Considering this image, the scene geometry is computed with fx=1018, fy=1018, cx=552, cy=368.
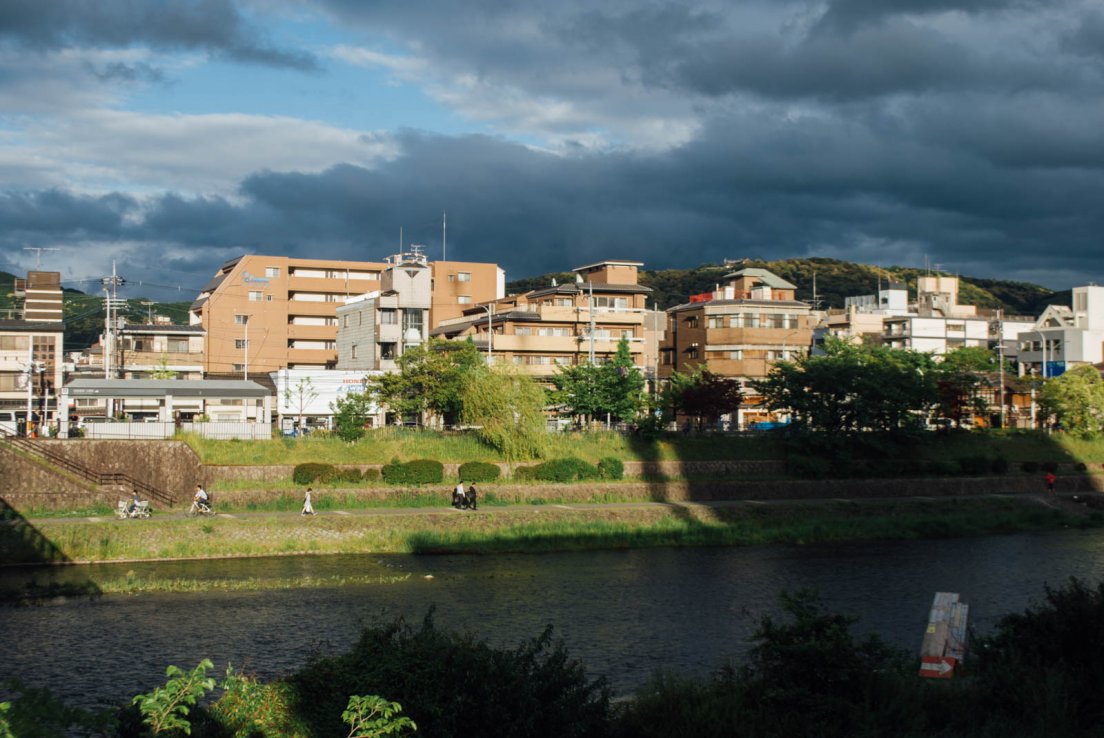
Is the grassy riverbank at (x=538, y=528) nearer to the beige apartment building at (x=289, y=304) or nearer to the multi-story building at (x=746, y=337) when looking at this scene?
the multi-story building at (x=746, y=337)

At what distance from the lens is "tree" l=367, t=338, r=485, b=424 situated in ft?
205

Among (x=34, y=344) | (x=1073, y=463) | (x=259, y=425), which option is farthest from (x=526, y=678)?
(x=34, y=344)

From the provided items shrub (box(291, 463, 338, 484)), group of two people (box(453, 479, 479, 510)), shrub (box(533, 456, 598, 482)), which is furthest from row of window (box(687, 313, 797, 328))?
shrub (box(291, 463, 338, 484))

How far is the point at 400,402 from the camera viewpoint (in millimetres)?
63938

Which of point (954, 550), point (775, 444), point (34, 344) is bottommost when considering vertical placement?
point (954, 550)

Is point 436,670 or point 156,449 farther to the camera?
point 156,449

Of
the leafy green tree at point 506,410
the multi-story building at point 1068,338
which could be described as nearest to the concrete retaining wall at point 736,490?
the leafy green tree at point 506,410

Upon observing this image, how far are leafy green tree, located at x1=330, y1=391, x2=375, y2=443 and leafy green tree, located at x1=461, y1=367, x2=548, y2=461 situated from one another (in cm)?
632

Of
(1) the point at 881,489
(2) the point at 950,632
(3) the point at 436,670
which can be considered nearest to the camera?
(3) the point at 436,670

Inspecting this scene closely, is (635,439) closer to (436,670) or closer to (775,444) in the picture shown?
(775,444)

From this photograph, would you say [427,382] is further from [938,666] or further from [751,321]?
[938,666]

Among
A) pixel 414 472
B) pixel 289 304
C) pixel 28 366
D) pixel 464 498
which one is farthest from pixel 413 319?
pixel 464 498

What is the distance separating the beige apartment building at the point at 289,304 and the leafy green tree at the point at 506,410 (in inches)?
1484

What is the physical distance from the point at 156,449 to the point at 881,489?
129ft
